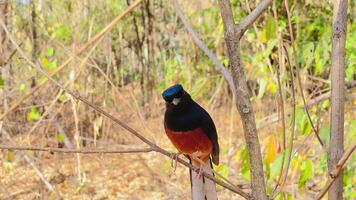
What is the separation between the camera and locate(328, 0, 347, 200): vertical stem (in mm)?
846

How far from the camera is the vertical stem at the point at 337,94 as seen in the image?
0.85 meters

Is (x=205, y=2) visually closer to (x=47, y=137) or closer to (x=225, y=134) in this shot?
(x=225, y=134)

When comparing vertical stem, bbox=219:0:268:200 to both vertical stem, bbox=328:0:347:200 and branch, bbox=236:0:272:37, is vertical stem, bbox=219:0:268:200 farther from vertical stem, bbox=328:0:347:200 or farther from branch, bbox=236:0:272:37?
vertical stem, bbox=328:0:347:200

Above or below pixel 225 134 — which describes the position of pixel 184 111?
above

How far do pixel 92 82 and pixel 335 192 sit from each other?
4.40 m

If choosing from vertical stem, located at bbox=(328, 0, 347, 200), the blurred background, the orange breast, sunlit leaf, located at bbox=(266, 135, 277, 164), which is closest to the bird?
the orange breast

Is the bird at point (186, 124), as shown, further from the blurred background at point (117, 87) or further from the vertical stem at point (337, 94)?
the blurred background at point (117, 87)

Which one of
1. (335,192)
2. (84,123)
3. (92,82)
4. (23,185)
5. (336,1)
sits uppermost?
(336,1)

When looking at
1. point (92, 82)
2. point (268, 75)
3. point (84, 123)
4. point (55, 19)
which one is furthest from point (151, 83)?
point (268, 75)

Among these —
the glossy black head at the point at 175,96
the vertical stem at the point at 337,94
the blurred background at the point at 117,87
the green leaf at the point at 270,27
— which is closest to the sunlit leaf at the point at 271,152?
the green leaf at the point at 270,27

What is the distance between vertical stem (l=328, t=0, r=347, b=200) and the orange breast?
0.71m

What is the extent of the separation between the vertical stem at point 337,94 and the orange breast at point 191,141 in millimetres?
707

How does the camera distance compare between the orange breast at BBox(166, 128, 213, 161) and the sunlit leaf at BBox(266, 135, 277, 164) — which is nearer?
the orange breast at BBox(166, 128, 213, 161)

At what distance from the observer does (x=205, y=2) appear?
5.66 m
